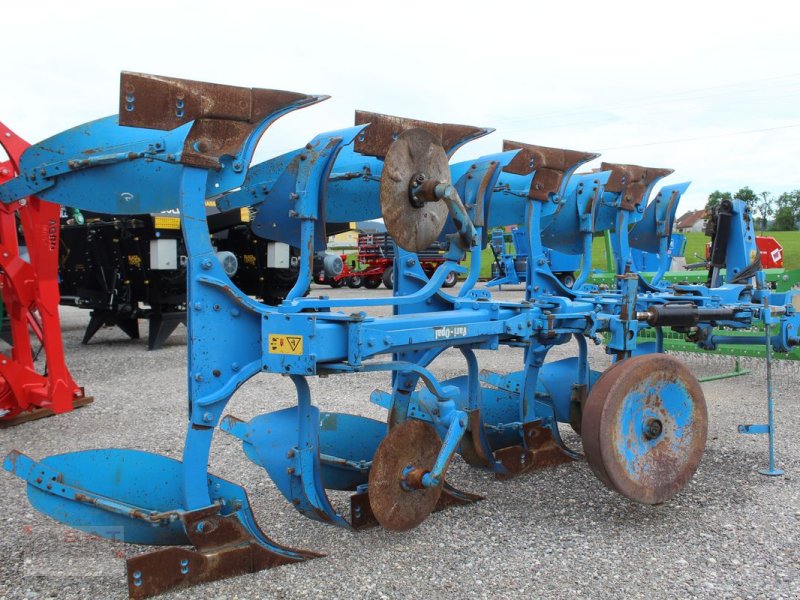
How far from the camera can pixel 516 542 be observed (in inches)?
135

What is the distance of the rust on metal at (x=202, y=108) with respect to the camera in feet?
8.95

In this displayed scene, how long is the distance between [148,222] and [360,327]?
694 cm

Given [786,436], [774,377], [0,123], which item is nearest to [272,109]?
[0,123]

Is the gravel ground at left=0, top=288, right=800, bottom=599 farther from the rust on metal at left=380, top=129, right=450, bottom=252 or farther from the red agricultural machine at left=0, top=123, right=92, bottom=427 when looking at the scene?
the rust on metal at left=380, top=129, right=450, bottom=252

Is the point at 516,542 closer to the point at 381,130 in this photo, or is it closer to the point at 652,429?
the point at 652,429

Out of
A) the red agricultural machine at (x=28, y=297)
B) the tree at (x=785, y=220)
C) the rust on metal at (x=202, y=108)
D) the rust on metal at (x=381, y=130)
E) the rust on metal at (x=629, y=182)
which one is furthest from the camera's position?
the tree at (x=785, y=220)

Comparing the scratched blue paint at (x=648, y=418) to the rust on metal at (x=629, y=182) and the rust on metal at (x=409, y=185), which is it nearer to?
the rust on metal at (x=409, y=185)

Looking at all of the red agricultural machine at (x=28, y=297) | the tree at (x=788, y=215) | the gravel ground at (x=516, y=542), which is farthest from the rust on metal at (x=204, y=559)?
the tree at (x=788, y=215)

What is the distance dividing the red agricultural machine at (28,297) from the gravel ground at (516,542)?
36cm

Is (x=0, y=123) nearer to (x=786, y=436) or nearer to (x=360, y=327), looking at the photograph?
(x=360, y=327)

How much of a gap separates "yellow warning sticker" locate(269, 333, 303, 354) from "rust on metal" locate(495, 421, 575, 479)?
1.82 meters

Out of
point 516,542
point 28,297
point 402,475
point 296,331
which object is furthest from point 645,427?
point 28,297

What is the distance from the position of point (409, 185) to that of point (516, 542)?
172 centimetres

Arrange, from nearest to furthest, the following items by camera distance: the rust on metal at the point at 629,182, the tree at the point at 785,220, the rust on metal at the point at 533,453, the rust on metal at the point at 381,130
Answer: the rust on metal at the point at 381,130 < the rust on metal at the point at 533,453 < the rust on metal at the point at 629,182 < the tree at the point at 785,220
